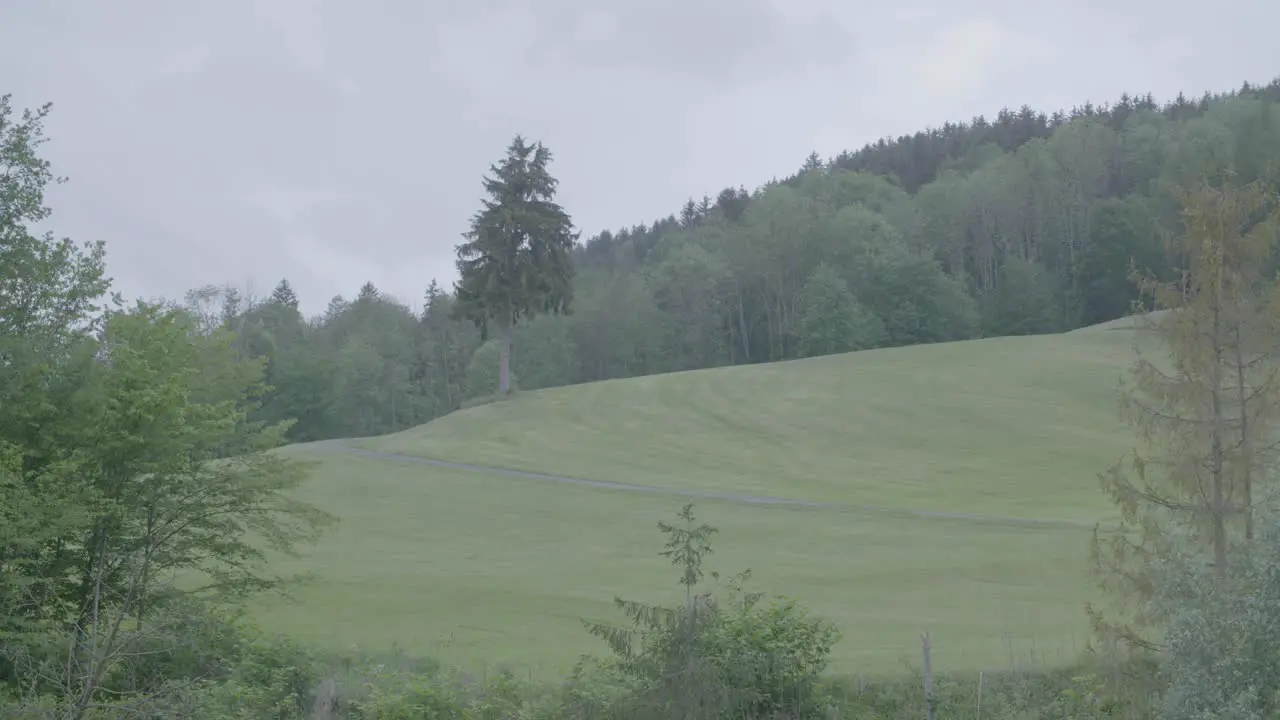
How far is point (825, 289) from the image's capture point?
274ft

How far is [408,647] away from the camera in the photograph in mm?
18828

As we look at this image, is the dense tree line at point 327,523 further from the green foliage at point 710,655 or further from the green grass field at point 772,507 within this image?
the green grass field at point 772,507

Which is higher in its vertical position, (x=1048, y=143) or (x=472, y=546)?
(x=1048, y=143)

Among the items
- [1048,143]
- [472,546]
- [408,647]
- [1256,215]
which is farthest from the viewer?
[1048,143]

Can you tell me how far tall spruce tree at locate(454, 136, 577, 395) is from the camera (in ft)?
187

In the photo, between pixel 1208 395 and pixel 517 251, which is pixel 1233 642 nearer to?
pixel 1208 395

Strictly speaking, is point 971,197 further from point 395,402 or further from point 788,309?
point 395,402

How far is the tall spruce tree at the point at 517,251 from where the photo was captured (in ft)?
187

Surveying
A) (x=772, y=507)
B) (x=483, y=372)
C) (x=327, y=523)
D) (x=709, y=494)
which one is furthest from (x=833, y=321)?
(x=327, y=523)

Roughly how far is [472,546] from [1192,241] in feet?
67.7

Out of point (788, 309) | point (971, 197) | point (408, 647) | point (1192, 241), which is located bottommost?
point (408, 647)

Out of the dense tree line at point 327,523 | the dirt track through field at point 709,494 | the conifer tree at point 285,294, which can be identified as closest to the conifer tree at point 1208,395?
the dense tree line at point 327,523

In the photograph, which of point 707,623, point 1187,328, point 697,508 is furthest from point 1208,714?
point 697,508

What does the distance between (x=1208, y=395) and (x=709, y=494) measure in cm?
2382
